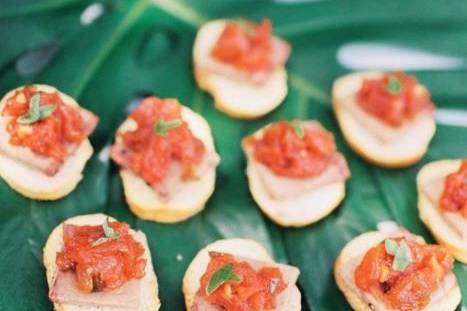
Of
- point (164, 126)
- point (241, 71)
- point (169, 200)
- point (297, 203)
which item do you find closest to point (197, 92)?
point (241, 71)

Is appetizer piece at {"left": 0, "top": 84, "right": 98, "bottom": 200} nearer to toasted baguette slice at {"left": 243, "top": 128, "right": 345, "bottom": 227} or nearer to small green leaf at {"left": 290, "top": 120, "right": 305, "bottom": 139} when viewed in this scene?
toasted baguette slice at {"left": 243, "top": 128, "right": 345, "bottom": 227}

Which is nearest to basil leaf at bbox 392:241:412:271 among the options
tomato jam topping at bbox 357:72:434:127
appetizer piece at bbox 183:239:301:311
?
appetizer piece at bbox 183:239:301:311

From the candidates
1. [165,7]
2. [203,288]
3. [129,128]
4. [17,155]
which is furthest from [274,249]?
[165,7]

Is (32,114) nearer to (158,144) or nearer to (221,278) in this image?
(158,144)

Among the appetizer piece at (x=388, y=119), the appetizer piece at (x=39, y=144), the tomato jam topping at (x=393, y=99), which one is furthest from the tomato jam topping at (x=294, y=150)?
the appetizer piece at (x=39, y=144)

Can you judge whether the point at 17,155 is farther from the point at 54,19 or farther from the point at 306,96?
the point at 306,96

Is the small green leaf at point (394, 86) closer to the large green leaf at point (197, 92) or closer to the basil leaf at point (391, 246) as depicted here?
the large green leaf at point (197, 92)
